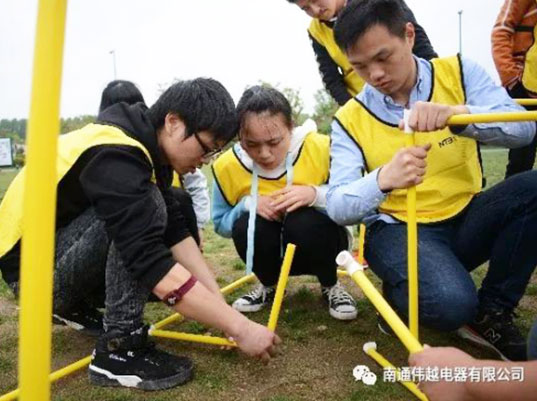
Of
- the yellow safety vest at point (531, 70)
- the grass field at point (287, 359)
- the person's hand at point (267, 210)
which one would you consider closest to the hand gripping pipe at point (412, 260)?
the grass field at point (287, 359)

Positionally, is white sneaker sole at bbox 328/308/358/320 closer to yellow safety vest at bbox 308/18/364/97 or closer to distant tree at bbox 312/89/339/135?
yellow safety vest at bbox 308/18/364/97

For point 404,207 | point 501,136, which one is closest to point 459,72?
point 501,136

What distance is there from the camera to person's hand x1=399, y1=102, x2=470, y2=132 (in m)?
Answer: 1.77

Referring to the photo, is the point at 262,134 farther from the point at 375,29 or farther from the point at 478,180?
the point at 478,180

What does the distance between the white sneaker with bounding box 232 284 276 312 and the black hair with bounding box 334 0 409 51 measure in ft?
4.51

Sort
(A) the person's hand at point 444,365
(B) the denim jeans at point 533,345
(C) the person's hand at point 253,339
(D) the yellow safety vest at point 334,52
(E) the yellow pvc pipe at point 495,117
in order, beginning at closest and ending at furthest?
1. (A) the person's hand at point 444,365
2. (B) the denim jeans at point 533,345
3. (E) the yellow pvc pipe at point 495,117
4. (C) the person's hand at point 253,339
5. (D) the yellow safety vest at point 334,52

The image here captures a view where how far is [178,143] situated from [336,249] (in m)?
1.08

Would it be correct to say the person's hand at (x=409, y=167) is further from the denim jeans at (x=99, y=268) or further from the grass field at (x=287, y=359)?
the denim jeans at (x=99, y=268)

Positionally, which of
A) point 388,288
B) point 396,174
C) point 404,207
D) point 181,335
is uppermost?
point 396,174

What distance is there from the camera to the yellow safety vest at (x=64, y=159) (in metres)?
1.91

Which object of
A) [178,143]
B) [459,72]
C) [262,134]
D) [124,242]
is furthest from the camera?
[262,134]

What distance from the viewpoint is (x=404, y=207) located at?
2.29 metres

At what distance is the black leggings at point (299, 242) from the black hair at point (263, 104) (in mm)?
479

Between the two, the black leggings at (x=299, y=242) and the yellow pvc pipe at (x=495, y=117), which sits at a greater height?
the yellow pvc pipe at (x=495, y=117)
